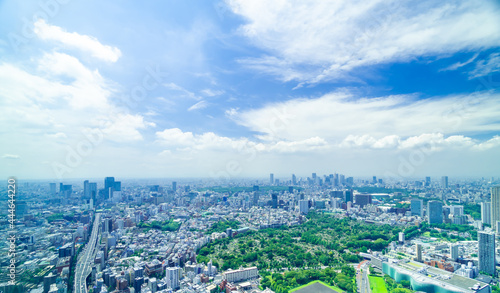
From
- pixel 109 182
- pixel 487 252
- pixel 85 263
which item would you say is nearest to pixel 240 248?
pixel 85 263

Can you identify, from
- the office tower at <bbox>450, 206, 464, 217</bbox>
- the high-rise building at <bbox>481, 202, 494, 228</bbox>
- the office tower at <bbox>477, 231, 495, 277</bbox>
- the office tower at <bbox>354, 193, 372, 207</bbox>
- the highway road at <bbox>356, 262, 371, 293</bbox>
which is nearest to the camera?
the highway road at <bbox>356, 262, 371, 293</bbox>

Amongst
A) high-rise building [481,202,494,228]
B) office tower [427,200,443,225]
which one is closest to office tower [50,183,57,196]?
office tower [427,200,443,225]

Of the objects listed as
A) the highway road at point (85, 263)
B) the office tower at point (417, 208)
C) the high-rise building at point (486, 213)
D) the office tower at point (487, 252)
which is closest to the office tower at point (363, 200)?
the office tower at point (417, 208)

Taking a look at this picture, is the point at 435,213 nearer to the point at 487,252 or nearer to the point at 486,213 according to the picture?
the point at 486,213

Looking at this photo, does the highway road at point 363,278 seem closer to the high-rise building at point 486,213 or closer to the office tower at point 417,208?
the high-rise building at point 486,213

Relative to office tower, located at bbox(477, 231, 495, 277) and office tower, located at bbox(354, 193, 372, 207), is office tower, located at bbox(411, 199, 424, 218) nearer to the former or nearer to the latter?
office tower, located at bbox(354, 193, 372, 207)

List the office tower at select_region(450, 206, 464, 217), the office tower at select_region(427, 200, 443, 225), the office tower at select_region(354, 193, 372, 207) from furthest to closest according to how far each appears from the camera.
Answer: the office tower at select_region(354, 193, 372, 207)
the office tower at select_region(450, 206, 464, 217)
the office tower at select_region(427, 200, 443, 225)

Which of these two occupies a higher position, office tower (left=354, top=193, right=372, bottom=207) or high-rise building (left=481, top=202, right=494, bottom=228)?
high-rise building (left=481, top=202, right=494, bottom=228)
